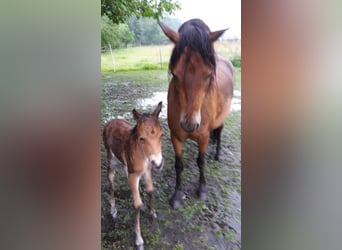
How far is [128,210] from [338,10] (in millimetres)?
1180

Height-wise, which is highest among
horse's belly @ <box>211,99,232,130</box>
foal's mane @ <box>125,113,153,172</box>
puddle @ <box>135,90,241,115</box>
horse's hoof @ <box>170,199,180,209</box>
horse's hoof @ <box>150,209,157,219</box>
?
puddle @ <box>135,90,241,115</box>

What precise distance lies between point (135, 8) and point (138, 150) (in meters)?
0.59

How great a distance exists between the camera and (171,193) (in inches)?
60.2

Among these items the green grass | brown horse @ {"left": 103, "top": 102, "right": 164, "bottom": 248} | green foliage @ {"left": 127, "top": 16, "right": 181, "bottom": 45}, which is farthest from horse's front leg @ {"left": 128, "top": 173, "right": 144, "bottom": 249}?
green foliage @ {"left": 127, "top": 16, "right": 181, "bottom": 45}

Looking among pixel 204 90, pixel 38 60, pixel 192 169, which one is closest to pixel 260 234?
pixel 192 169

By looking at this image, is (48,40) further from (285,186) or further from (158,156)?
(285,186)

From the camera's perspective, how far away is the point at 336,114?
1491 millimetres

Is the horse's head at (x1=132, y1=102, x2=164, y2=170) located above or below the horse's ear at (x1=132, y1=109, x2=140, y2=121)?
below

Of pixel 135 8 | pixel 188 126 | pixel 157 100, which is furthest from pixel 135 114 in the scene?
pixel 135 8

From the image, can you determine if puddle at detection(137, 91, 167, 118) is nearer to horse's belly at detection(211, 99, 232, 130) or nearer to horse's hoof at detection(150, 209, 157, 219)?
horse's belly at detection(211, 99, 232, 130)

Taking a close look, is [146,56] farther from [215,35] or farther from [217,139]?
[217,139]

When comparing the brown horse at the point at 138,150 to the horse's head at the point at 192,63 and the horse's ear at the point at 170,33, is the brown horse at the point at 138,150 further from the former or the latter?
the horse's ear at the point at 170,33

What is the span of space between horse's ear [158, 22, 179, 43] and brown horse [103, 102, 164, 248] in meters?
0.27

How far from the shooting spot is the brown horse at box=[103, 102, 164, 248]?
4.99 ft
